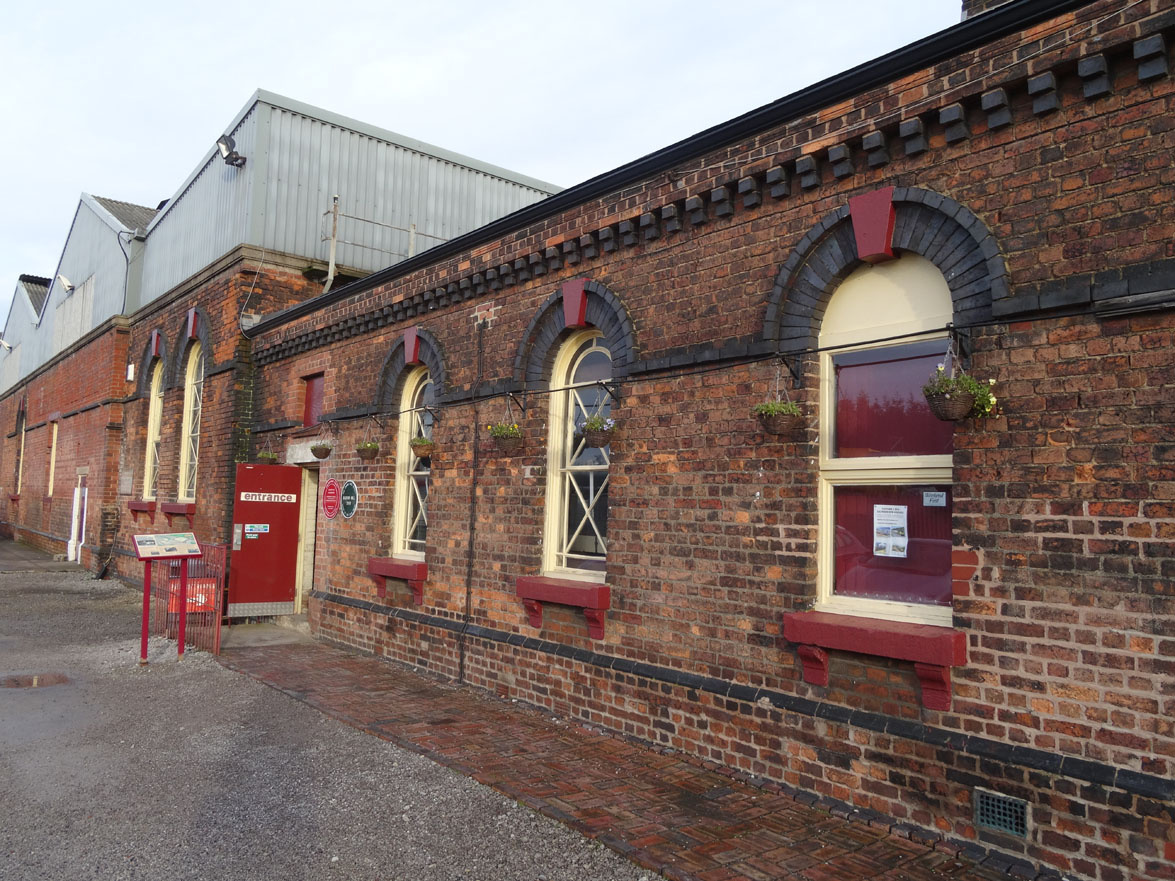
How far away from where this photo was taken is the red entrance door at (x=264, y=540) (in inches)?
460

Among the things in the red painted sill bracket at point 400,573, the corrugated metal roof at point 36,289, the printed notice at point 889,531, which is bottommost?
the red painted sill bracket at point 400,573

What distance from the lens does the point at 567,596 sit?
7250 mm

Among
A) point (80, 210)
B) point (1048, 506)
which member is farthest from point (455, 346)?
point (80, 210)

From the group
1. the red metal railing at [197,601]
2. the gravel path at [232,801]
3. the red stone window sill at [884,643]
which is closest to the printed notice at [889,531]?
the red stone window sill at [884,643]

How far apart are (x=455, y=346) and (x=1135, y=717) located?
7215 millimetres

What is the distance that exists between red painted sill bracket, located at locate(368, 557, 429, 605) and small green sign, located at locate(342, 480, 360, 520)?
0.89m

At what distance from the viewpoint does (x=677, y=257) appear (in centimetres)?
680

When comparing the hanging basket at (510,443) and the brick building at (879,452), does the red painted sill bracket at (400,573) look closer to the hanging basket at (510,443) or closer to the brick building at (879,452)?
the brick building at (879,452)

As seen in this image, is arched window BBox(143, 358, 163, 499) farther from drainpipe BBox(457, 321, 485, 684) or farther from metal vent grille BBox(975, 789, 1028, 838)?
metal vent grille BBox(975, 789, 1028, 838)

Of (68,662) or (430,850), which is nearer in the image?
(430,850)

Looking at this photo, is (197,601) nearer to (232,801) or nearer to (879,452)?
(232,801)

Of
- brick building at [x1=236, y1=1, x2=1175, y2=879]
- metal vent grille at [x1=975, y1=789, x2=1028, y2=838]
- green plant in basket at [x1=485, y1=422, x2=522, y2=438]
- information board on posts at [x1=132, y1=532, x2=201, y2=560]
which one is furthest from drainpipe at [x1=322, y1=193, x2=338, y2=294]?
metal vent grille at [x1=975, y1=789, x2=1028, y2=838]

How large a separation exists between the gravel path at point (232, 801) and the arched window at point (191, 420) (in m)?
8.08

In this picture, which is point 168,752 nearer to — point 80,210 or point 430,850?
point 430,850
